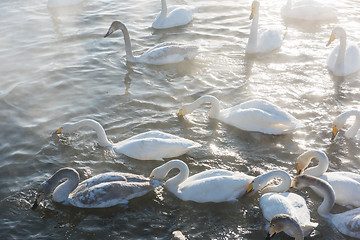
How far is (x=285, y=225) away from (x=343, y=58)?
7.15 metres

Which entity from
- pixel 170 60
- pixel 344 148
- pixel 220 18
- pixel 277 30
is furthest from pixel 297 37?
pixel 344 148

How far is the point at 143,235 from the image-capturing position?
697 centimetres

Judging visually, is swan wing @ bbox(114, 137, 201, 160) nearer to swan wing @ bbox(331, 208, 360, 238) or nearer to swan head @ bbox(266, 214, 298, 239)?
swan head @ bbox(266, 214, 298, 239)

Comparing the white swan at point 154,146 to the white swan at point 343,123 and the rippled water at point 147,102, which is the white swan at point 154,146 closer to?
the rippled water at point 147,102

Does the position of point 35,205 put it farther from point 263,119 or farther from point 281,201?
point 263,119

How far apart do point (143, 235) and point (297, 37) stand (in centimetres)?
1013

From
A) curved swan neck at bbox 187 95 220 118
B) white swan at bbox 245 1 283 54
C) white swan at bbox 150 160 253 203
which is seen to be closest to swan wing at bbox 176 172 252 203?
white swan at bbox 150 160 253 203

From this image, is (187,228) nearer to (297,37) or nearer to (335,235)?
(335,235)

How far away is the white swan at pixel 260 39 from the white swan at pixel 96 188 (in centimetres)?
703

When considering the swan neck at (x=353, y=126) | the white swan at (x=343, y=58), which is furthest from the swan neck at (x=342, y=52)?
the swan neck at (x=353, y=126)

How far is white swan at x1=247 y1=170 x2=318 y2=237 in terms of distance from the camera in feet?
22.4

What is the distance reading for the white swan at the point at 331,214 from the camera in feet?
22.4

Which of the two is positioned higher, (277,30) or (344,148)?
(277,30)

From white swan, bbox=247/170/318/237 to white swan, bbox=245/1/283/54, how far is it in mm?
6421
